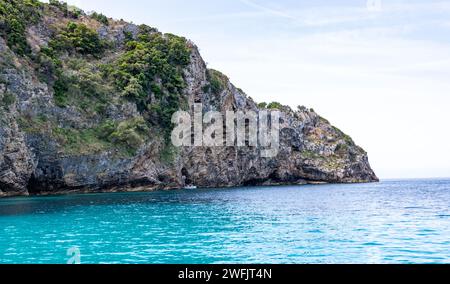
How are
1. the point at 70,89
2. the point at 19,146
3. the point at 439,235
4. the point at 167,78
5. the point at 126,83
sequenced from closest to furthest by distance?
the point at 439,235 < the point at 19,146 < the point at 70,89 < the point at 126,83 < the point at 167,78

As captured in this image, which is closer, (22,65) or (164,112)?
(22,65)

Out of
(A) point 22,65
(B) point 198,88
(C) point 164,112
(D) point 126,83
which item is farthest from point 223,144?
(A) point 22,65

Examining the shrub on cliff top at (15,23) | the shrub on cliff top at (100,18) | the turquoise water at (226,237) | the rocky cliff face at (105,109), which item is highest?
the shrub on cliff top at (100,18)

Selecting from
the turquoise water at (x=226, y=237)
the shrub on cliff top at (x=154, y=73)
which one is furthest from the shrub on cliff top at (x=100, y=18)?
the turquoise water at (x=226, y=237)

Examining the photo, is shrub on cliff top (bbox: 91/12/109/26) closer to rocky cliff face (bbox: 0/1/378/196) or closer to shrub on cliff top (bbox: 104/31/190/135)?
rocky cliff face (bbox: 0/1/378/196)

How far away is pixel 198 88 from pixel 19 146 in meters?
46.6

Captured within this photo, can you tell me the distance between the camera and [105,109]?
72500mm

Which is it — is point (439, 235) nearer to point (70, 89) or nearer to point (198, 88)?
point (70, 89)

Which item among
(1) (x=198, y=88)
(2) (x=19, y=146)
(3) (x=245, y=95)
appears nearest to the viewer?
(2) (x=19, y=146)

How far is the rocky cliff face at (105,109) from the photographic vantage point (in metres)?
58.9

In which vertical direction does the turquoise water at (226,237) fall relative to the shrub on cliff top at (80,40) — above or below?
below

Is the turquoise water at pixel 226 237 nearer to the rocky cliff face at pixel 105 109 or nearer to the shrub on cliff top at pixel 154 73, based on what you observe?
the rocky cliff face at pixel 105 109

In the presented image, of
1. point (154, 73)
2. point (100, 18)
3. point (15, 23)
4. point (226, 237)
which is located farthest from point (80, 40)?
point (226, 237)

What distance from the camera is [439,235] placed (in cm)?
2252
